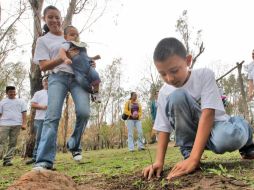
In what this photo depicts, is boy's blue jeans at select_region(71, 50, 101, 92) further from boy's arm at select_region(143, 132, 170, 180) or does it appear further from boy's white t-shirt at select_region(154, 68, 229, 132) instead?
boy's arm at select_region(143, 132, 170, 180)

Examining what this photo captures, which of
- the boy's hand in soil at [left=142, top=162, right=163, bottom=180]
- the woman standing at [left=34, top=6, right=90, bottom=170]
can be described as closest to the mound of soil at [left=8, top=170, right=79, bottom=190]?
the boy's hand in soil at [left=142, top=162, right=163, bottom=180]

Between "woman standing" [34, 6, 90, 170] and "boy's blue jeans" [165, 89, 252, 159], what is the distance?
1.42 m

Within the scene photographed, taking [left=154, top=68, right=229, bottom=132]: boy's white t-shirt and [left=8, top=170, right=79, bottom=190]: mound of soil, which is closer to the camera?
[left=8, top=170, right=79, bottom=190]: mound of soil

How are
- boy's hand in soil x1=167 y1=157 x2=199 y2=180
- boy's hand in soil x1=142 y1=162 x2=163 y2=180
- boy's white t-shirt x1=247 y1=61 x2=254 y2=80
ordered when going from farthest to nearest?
1. boy's white t-shirt x1=247 y1=61 x2=254 y2=80
2. boy's hand in soil x1=142 y1=162 x2=163 y2=180
3. boy's hand in soil x1=167 y1=157 x2=199 y2=180

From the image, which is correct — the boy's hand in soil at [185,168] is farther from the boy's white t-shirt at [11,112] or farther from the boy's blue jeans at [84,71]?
the boy's white t-shirt at [11,112]

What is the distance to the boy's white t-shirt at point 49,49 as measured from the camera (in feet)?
13.9

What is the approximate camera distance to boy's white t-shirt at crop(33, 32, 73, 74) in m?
4.22

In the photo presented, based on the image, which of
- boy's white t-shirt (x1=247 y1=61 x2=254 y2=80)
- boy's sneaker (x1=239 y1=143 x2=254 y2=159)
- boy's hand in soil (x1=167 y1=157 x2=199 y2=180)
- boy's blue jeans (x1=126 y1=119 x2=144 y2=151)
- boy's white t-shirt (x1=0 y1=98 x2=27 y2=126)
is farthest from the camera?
boy's blue jeans (x1=126 y1=119 x2=144 y2=151)

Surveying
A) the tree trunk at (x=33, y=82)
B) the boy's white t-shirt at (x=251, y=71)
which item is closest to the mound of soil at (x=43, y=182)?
the boy's white t-shirt at (x=251, y=71)

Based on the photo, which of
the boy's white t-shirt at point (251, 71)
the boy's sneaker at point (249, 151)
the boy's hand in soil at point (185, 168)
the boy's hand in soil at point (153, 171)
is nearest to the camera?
the boy's hand in soil at point (185, 168)

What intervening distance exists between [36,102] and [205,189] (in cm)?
551

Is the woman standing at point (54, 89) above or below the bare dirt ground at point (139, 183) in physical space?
above

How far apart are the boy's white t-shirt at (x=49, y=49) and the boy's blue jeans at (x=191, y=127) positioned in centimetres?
171

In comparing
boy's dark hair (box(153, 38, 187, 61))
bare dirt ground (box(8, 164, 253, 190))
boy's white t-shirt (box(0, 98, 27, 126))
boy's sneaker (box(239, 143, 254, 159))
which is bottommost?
bare dirt ground (box(8, 164, 253, 190))
